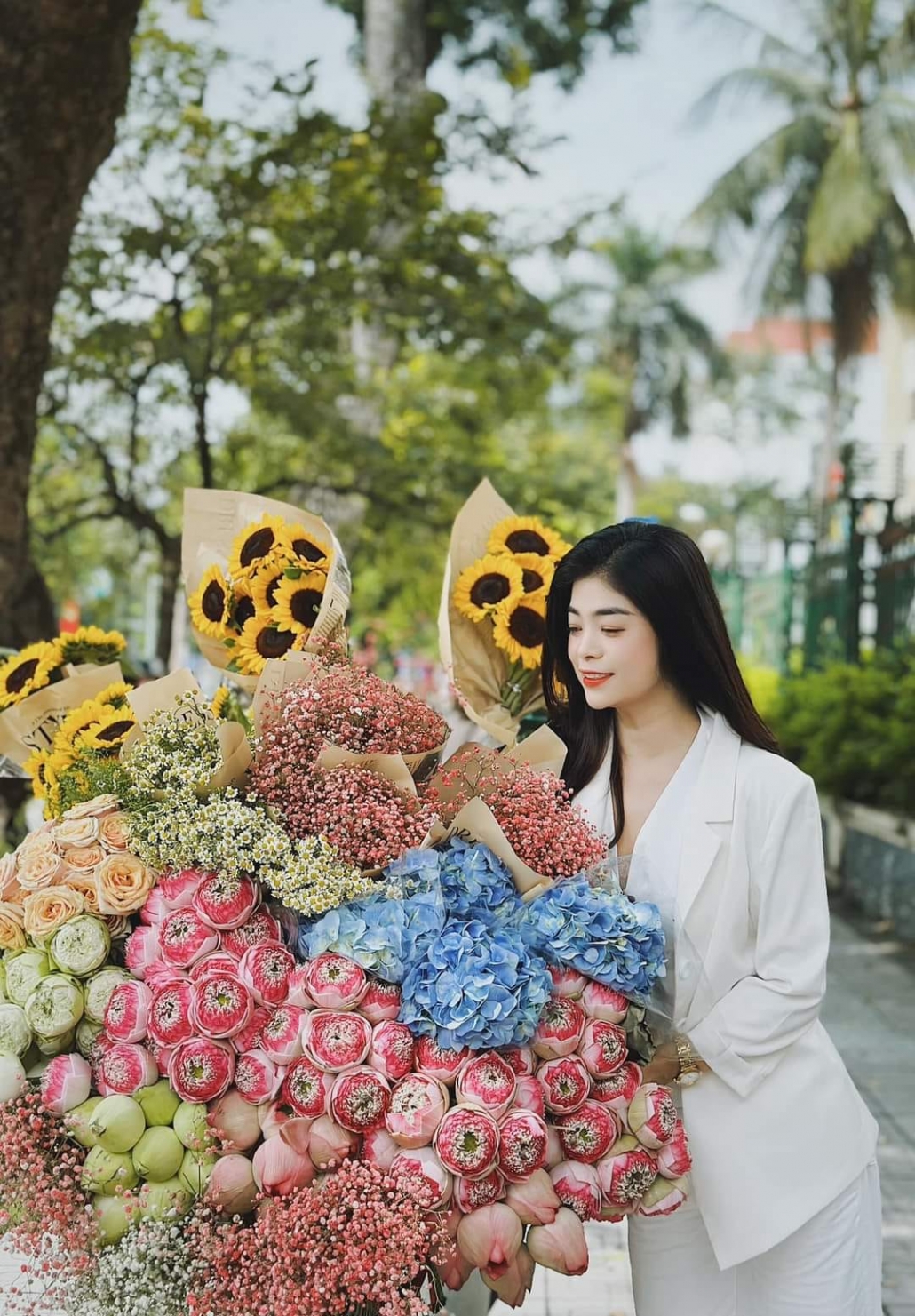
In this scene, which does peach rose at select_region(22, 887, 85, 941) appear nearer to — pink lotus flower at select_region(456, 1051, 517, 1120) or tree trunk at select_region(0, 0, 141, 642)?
pink lotus flower at select_region(456, 1051, 517, 1120)

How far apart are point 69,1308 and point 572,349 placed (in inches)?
341

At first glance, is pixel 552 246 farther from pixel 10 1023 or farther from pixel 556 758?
pixel 10 1023

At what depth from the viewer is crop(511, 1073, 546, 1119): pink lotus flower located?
1.84m

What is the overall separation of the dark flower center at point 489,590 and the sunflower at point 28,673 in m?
0.89

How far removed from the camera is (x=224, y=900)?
75.4 inches

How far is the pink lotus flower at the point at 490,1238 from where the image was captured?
5.81 feet

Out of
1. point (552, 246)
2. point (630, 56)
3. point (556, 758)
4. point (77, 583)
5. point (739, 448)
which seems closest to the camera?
point (556, 758)

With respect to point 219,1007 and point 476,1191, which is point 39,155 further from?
point 476,1191

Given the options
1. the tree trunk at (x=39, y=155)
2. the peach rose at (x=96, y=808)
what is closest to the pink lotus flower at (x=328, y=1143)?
the peach rose at (x=96, y=808)

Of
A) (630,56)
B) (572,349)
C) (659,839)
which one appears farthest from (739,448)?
(659,839)

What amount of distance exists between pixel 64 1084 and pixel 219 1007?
0.82ft

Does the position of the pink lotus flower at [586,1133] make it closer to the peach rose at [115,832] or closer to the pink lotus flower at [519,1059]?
the pink lotus flower at [519,1059]

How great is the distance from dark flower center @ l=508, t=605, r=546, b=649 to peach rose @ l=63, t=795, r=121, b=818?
1.01m

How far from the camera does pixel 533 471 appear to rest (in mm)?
14797
